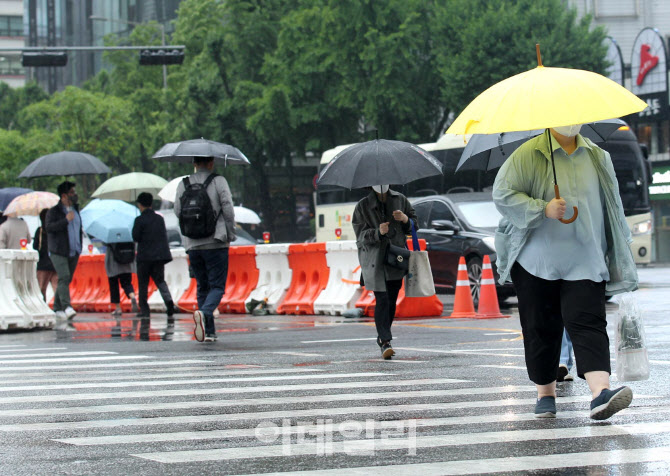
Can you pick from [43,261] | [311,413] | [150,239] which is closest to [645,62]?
[43,261]

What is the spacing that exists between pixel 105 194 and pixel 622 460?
684 inches

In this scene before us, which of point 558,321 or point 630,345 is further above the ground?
point 558,321

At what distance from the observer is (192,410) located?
274 inches

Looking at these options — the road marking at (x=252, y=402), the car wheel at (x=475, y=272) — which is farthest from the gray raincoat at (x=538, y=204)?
Result: the car wheel at (x=475, y=272)

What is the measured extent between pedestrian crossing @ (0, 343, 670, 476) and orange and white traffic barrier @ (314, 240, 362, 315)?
25.1ft

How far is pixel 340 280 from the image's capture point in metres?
17.5

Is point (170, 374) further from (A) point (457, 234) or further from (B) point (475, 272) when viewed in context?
(A) point (457, 234)

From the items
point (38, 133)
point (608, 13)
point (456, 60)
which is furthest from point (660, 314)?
point (38, 133)

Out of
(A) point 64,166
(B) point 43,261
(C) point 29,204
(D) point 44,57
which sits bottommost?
(B) point 43,261

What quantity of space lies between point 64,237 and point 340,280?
13.2ft

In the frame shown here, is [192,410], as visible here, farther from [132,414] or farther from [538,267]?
[538,267]

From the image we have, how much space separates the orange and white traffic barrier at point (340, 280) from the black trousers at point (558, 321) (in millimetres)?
10492

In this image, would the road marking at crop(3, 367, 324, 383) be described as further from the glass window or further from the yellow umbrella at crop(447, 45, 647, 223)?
the glass window

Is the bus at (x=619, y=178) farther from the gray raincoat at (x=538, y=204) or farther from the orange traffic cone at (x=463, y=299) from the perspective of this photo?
the gray raincoat at (x=538, y=204)
